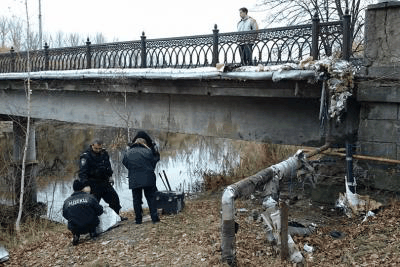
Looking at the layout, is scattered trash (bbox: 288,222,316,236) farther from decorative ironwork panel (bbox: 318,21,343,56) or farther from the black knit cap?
the black knit cap

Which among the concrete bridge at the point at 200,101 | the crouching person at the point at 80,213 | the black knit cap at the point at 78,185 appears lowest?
the crouching person at the point at 80,213

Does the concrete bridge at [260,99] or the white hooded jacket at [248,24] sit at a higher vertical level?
the white hooded jacket at [248,24]

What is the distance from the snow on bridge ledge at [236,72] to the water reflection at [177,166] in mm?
5031

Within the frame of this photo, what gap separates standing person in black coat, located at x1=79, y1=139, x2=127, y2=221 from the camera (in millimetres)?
7969

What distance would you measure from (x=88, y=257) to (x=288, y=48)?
5.26m

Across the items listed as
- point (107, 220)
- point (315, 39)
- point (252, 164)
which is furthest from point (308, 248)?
point (252, 164)

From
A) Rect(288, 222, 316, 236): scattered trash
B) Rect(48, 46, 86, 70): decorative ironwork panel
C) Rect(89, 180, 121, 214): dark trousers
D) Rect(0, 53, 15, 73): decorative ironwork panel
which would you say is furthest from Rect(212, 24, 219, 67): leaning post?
Rect(0, 53, 15, 73): decorative ironwork panel

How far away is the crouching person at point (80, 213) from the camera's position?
22.8ft

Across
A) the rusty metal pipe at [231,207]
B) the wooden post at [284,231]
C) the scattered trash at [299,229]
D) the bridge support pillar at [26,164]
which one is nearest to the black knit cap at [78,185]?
the rusty metal pipe at [231,207]

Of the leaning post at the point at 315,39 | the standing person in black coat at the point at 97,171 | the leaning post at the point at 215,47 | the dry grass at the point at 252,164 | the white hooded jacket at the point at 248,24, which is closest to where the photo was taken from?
the leaning post at the point at 315,39

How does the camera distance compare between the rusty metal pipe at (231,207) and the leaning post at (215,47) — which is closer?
the rusty metal pipe at (231,207)

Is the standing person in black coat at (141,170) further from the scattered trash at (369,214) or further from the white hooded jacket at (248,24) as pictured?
the white hooded jacket at (248,24)

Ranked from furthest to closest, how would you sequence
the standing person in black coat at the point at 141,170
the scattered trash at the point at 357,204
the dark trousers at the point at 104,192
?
1. the dark trousers at the point at 104,192
2. the standing person in black coat at the point at 141,170
3. the scattered trash at the point at 357,204

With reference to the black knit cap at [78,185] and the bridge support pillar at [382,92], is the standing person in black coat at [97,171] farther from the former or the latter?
the bridge support pillar at [382,92]
